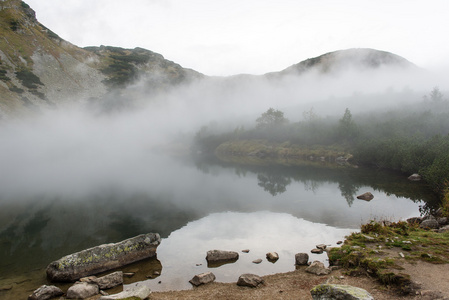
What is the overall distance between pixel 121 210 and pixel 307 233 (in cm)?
2882

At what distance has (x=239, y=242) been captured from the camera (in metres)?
26.5

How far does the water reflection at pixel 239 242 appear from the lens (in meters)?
19.9

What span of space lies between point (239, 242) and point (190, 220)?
11122 mm

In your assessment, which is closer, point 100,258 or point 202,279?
point 202,279

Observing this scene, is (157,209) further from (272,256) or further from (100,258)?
(272,256)

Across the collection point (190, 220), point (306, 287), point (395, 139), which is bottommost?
point (190, 220)

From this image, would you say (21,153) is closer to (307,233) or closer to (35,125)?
(35,125)

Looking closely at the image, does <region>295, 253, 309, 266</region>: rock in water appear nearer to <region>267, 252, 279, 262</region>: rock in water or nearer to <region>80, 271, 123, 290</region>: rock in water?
<region>267, 252, 279, 262</region>: rock in water

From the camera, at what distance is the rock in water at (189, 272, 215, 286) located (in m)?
17.8

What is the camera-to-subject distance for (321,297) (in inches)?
413

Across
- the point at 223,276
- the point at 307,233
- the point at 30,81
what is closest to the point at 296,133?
the point at 307,233

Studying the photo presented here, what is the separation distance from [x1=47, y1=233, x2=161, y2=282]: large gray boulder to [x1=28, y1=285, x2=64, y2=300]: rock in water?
2179 mm

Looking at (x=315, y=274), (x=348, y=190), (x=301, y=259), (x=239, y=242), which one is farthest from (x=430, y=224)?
(x=348, y=190)

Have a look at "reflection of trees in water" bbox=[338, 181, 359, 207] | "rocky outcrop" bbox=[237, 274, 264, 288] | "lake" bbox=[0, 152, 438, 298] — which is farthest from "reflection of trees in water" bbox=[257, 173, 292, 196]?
"rocky outcrop" bbox=[237, 274, 264, 288]
